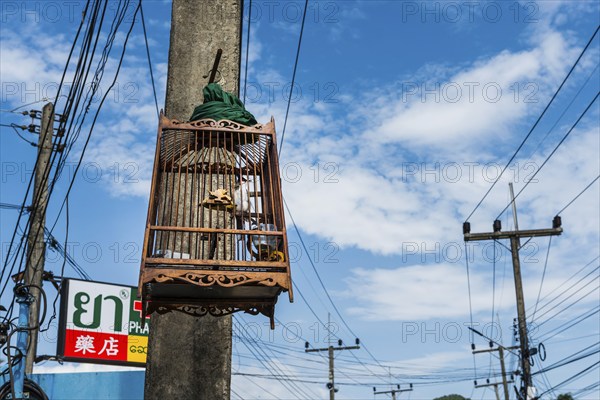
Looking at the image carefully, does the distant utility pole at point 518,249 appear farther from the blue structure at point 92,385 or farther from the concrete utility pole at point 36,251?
the concrete utility pole at point 36,251

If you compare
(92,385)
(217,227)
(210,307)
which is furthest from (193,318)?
(92,385)

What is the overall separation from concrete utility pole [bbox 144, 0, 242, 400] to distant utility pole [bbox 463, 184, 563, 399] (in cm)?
1584

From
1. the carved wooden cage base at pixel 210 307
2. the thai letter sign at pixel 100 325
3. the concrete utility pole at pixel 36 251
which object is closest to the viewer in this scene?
the carved wooden cage base at pixel 210 307

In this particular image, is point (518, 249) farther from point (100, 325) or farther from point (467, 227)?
point (100, 325)

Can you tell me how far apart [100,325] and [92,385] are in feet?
7.47

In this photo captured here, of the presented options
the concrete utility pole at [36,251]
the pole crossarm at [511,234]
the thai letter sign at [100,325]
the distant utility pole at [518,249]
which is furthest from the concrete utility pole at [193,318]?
the pole crossarm at [511,234]

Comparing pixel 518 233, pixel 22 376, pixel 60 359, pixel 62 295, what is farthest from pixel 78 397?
pixel 518 233

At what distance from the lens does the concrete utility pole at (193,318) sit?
3775 millimetres

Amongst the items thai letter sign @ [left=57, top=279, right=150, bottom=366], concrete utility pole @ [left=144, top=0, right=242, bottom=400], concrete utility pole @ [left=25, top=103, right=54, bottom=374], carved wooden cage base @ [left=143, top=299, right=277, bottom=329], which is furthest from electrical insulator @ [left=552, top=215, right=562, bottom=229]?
carved wooden cage base @ [left=143, top=299, right=277, bottom=329]

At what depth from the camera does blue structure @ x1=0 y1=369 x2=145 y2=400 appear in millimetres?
10531

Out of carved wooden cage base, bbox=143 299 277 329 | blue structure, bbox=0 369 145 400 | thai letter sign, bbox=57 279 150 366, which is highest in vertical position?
thai letter sign, bbox=57 279 150 366

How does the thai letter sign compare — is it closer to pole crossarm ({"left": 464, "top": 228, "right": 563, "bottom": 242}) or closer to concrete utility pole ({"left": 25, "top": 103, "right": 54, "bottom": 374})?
concrete utility pole ({"left": 25, "top": 103, "right": 54, "bottom": 374})

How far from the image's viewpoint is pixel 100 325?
13.0 metres

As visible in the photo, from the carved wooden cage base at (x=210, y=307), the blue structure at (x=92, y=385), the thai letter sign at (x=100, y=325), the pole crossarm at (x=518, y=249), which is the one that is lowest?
the carved wooden cage base at (x=210, y=307)
